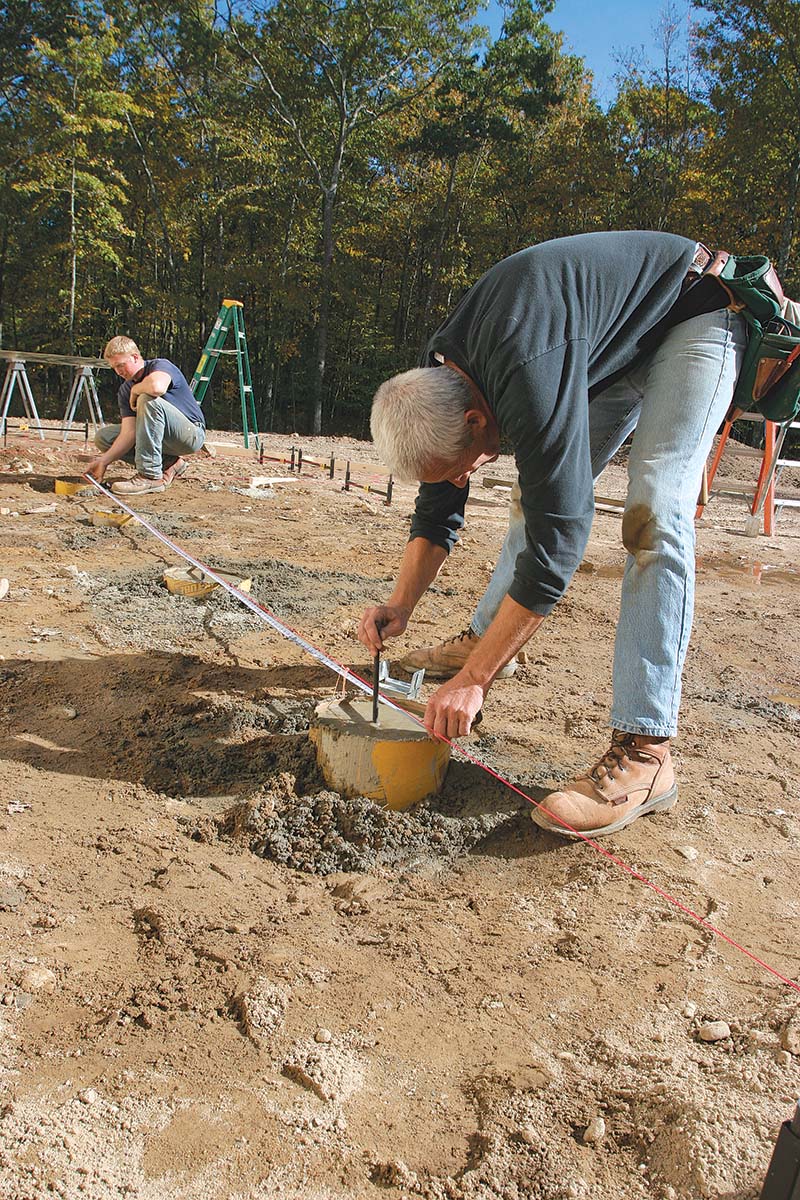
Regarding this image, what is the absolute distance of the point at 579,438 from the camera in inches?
73.4

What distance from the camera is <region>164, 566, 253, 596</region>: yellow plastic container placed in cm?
430

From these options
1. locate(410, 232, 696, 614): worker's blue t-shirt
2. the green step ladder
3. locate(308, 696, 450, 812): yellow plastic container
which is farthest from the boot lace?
the green step ladder

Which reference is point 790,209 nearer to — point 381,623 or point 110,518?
point 110,518

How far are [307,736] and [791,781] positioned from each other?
1.67 m

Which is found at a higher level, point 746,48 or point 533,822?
point 746,48

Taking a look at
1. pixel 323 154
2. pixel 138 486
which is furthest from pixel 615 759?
pixel 323 154

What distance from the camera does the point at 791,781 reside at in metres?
2.71

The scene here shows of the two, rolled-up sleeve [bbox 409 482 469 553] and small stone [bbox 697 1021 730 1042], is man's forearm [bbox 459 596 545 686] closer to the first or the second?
rolled-up sleeve [bbox 409 482 469 553]

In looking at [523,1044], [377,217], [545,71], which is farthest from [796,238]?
[523,1044]

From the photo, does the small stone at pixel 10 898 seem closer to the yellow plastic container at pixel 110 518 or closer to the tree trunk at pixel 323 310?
the yellow plastic container at pixel 110 518

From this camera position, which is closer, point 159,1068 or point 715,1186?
point 715,1186

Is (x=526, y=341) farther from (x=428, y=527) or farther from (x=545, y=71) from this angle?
(x=545, y=71)

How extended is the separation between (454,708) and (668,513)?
834 mm

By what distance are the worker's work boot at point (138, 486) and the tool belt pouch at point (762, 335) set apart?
571 cm
